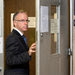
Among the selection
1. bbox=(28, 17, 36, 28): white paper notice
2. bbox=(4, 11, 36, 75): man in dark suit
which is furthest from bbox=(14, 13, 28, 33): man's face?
bbox=(28, 17, 36, 28): white paper notice

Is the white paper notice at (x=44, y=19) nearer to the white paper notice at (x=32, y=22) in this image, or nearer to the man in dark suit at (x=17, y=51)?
the man in dark suit at (x=17, y=51)

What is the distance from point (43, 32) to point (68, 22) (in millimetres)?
515

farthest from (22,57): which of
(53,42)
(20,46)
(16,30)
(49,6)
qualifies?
(49,6)

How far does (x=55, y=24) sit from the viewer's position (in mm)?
2393

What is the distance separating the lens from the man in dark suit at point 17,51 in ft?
6.81

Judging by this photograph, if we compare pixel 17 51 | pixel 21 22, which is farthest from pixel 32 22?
pixel 17 51

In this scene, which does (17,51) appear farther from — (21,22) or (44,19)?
(44,19)

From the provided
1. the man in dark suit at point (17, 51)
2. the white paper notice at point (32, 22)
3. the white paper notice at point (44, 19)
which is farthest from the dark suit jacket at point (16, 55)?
the white paper notice at point (32, 22)

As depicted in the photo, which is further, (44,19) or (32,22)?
(32,22)

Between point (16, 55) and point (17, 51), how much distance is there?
0.15 feet

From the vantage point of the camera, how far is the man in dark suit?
81.7 inches

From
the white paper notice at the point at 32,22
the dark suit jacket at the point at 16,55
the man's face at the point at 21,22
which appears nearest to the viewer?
the dark suit jacket at the point at 16,55

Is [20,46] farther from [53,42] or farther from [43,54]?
[53,42]

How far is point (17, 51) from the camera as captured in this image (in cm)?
211
